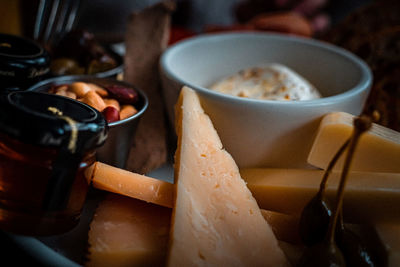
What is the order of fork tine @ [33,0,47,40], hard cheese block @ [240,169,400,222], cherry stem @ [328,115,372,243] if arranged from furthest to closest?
fork tine @ [33,0,47,40]
hard cheese block @ [240,169,400,222]
cherry stem @ [328,115,372,243]

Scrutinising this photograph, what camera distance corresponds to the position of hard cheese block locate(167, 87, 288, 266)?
50cm

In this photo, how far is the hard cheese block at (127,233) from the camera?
510mm

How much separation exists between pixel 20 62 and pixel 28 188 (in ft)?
0.78

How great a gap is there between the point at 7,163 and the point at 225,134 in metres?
0.35

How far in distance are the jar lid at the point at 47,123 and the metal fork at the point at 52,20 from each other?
0.61m

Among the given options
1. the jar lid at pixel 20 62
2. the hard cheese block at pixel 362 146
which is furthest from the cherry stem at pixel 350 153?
the jar lid at pixel 20 62

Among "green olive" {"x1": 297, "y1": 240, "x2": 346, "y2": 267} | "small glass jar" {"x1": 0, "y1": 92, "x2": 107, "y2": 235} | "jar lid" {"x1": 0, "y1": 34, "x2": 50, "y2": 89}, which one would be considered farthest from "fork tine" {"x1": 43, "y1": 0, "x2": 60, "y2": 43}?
"green olive" {"x1": 297, "y1": 240, "x2": 346, "y2": 267}

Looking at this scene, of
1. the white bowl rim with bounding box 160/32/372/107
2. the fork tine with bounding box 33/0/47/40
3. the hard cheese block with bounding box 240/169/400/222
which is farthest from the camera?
the fork tine with bounding box 33/0/47/40

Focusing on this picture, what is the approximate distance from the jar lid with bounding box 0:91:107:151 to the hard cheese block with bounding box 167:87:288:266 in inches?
5.2

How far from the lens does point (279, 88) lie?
78 cm

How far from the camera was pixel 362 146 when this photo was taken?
1.98 ft

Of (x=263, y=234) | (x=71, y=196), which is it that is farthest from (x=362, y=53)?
(x=71, y=196)

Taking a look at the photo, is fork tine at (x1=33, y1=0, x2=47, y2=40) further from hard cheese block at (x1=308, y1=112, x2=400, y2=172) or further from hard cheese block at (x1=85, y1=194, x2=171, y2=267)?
hard cheese block at (x1=308, y1=112, x2=400, y2=172)

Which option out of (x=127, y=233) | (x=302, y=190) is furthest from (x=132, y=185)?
(x=302, y=190)
